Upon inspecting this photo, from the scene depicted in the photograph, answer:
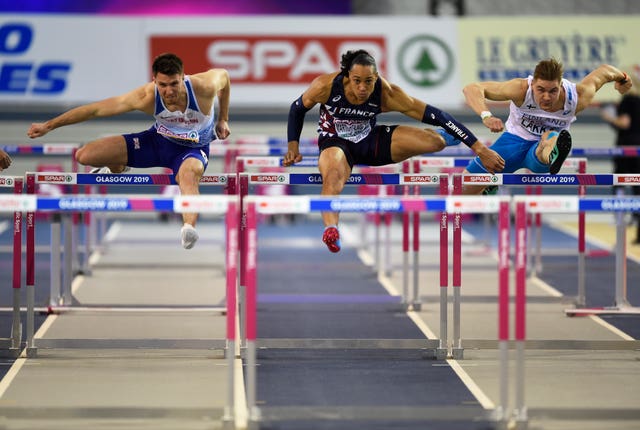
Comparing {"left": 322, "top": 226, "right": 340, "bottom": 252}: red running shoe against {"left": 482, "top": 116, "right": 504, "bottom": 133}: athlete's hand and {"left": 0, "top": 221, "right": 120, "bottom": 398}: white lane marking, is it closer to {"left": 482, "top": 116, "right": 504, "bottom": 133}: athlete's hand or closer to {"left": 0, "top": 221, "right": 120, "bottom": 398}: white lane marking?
{"left": 482, "top": 116, "right": 504, "bottom": 133}: athlete's hand

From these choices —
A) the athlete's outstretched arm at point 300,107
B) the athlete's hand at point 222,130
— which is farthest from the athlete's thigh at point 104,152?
the athlete's outstretched arm at point 300,107

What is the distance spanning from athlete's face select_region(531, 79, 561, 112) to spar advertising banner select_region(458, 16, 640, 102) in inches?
337

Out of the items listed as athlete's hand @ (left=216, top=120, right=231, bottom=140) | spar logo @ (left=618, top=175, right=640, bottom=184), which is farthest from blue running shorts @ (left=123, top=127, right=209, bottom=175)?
spar logo @ (left=618, top=175, right=640, bottom=184)

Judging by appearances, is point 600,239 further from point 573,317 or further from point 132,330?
point 132,330

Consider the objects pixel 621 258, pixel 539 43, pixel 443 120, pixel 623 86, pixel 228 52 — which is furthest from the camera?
pixel 539 43

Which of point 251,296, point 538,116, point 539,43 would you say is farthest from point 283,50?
point 251,296

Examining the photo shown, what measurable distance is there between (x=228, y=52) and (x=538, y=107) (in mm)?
8673

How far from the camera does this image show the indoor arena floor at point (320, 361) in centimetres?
644

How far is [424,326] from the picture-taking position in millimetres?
9672

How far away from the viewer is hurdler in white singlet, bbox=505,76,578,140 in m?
8.95

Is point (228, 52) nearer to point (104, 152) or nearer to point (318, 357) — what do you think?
point (104, 152)

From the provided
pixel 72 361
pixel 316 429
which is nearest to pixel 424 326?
pixel 72 361

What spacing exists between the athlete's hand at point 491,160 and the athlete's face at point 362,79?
2.92 feet

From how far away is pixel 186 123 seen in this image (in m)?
8.66
